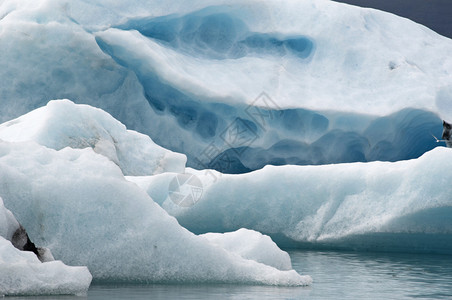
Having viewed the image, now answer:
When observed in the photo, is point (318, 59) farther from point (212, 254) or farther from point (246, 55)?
point (212, 254)

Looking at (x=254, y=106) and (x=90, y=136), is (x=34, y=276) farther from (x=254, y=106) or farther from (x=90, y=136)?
(x=254, y=106)

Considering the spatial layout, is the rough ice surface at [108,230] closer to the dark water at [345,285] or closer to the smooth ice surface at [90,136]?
the dark water at [345,285]

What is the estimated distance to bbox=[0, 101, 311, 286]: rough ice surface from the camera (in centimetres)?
360

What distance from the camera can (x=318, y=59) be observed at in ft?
34.1

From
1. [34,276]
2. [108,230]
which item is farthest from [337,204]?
[34,276]

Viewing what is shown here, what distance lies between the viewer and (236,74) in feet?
32.3

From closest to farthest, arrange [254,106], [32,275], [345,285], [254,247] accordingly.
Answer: [32,275]
[345,285]
[254,247]
[254,106]

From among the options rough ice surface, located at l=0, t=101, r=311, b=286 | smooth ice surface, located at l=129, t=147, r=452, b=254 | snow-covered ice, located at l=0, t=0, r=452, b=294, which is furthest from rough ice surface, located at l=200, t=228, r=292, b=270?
smooth ice surface, located at l=129, t=147, r=452, b=254

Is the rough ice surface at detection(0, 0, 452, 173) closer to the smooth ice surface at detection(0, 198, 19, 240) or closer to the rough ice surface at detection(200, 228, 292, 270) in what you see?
the rough ice surface at detection(200, 228, 292, 270)

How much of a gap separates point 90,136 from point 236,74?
332cm

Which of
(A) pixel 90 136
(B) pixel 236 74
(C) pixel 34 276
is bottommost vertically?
(C) pixel 34 276

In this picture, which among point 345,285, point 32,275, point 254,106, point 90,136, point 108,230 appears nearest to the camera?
point 32,275

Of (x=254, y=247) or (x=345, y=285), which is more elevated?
(x=254, y=247)

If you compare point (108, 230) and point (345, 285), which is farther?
point (345, 285)
